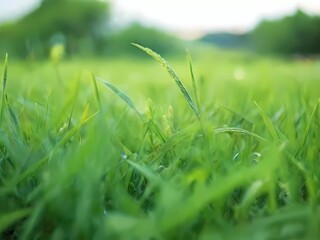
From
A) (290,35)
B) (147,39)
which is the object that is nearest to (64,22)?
(147,39)

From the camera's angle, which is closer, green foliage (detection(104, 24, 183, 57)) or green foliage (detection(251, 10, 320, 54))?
green foliage (detection(251, 10, 320, 54))

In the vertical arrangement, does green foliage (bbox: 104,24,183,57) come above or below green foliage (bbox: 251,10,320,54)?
below

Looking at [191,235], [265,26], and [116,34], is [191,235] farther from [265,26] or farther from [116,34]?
[265,26]

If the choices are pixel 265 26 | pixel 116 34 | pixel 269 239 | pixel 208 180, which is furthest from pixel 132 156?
pixel 265 26

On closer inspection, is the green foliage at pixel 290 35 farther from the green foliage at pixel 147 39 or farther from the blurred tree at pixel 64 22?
the blurred tree at pixel 64 22

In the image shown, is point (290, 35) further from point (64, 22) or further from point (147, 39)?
point (64, 22)

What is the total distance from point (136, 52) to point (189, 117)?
8933 millimetres

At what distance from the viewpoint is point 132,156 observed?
1.59 feet

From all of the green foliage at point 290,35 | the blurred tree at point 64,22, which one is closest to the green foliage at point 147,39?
the blurred tree at point 64,22

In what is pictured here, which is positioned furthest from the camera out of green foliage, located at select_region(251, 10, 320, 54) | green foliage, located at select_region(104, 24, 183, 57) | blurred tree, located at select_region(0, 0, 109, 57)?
green foliage, located at select_region(104, 24, 183, 57)

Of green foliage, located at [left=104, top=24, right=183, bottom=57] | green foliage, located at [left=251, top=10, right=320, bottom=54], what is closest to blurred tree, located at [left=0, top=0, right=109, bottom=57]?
green foliage, located at [left=104, top=24, right=183, bottom=57]

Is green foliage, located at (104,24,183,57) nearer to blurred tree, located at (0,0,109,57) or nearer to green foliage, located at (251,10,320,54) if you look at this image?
blurred tree, located at (0,0,109,57)

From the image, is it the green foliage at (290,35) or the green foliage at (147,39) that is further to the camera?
the green foliage at (147,39)

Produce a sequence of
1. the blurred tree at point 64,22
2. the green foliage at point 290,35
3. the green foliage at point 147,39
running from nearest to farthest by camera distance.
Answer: the green foliage at point 290,35, the blurred tree at point 64,22, the green foliage at point 147,39
